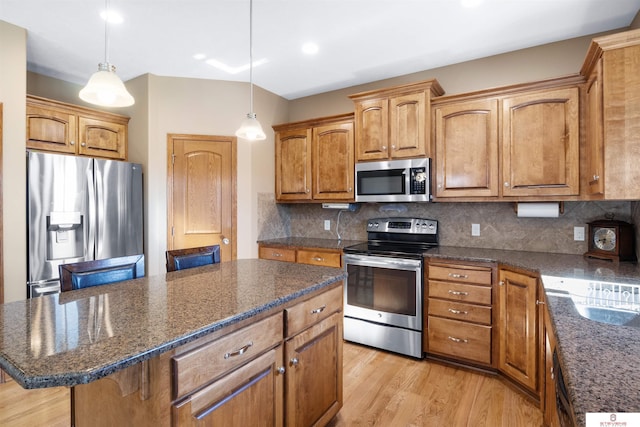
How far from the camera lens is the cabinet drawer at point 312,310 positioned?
4.87ft

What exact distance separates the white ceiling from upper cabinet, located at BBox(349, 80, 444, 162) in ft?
1.10

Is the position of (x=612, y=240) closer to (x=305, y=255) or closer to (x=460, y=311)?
(x=460, y=311)

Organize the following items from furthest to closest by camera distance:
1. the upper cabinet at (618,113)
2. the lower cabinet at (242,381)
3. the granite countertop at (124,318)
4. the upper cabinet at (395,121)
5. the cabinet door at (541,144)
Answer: the upper cabinet at (395,121) → the cabinet door at (541,144) → the upper cabinet at (618,113) → the lower cabinet at (242,381) → the granite countertop at (124,318)

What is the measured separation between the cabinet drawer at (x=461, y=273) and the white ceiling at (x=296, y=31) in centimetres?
186

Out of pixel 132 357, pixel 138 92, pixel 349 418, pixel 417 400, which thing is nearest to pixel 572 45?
pixel 417 400

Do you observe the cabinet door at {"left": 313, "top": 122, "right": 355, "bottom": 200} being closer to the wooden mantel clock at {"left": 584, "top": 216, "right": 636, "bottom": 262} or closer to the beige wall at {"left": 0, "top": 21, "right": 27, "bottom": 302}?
the wooden mantel clock at {"left": 584, "top": 216, "right": 636, "bottom": 262}

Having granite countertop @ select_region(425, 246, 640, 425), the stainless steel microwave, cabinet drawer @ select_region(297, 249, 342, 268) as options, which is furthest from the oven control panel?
granite countertop @ select_region(425, 246, 640, 425)

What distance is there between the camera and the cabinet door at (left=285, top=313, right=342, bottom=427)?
1488 mm

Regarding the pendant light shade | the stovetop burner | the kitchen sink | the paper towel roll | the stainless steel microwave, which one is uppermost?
the pendant light shade

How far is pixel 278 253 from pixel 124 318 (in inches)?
96.4

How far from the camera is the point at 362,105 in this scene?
3186 millimetres

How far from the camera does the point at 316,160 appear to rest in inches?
141

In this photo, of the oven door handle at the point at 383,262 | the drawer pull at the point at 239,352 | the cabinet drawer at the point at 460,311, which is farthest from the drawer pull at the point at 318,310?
the cabinet drawer at the point at 460,311

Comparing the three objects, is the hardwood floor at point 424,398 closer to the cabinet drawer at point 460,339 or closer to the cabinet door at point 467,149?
the cabinet drawer at point 460,339
